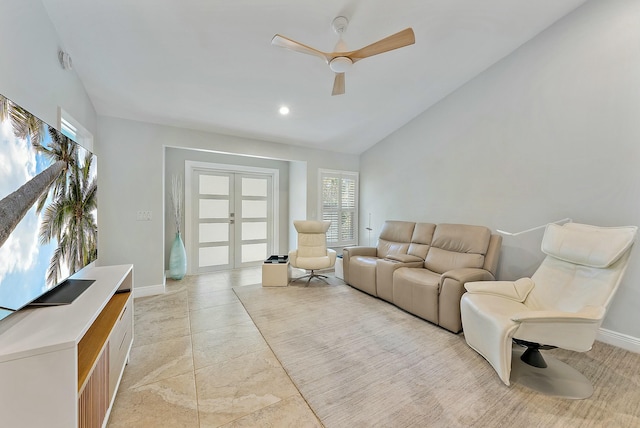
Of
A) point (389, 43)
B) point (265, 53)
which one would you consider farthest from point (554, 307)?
point (265, 53)

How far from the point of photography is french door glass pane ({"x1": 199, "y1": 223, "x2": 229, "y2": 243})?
481 cm

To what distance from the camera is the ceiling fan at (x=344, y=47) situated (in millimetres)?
1943

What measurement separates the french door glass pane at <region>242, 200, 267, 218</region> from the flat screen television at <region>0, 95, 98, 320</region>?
11.2 ft

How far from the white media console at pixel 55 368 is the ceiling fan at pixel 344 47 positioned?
2153 millimetres

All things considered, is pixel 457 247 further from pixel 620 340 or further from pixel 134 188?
pixel 134 188

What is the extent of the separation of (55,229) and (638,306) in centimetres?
444

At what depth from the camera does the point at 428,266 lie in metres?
3.38

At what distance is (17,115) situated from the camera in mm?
1122

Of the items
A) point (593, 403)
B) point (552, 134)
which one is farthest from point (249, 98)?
point (593, 403)

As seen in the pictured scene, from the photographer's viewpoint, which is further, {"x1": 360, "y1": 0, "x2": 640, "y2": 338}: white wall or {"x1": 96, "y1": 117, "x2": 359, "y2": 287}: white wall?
{"x1": 96, "y1": 117, "x2": 359, "y2": 287}: white wall

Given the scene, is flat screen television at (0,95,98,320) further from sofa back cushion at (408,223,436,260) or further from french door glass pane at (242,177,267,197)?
sofa back cushion at (408,223,436,260)

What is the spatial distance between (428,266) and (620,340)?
1.75m

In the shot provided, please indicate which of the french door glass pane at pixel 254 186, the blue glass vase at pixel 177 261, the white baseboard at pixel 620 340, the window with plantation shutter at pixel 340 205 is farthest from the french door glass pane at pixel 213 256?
the white baseboard at pixel 620 340

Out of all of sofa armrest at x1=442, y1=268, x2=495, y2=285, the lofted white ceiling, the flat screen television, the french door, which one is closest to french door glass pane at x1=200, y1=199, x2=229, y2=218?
the french door
